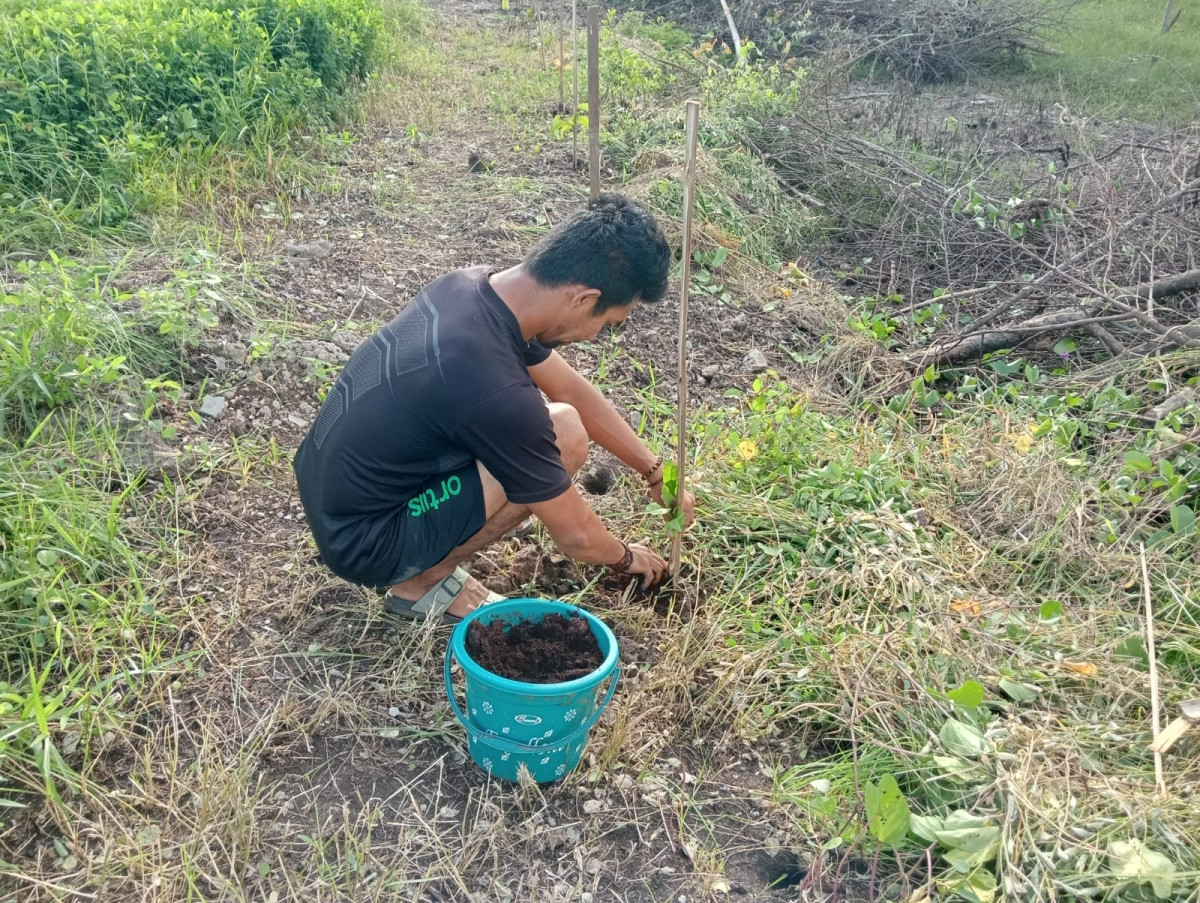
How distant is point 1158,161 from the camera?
16.0 feet

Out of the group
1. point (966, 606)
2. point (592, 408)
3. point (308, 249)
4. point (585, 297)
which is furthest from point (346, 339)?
point (966, 606)

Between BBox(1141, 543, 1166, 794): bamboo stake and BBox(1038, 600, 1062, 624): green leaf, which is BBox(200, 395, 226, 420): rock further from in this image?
BBox(1141, 543, 1166, 794): bamboo stake

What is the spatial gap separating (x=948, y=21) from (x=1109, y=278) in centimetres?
512

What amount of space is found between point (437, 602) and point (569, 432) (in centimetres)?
58

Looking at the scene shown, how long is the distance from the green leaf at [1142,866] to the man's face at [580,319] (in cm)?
148

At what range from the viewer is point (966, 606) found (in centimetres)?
223

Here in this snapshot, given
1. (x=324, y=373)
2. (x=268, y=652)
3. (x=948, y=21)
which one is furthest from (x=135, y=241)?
(x=948, y=21)

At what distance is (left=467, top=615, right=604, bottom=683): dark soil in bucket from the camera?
6.39 ft

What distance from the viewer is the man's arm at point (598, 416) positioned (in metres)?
2.43

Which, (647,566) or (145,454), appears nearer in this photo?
(647,566)

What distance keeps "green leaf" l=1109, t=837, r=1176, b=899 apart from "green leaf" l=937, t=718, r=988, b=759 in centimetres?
28

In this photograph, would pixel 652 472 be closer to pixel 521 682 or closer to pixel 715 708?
pixel 715 708

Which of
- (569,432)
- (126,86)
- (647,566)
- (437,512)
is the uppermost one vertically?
(126,86)

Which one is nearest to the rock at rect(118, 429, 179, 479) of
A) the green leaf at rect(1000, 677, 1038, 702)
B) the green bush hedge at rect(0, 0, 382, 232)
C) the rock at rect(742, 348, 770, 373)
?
the green bush hedge at rect(0, 0, 382, 232)
